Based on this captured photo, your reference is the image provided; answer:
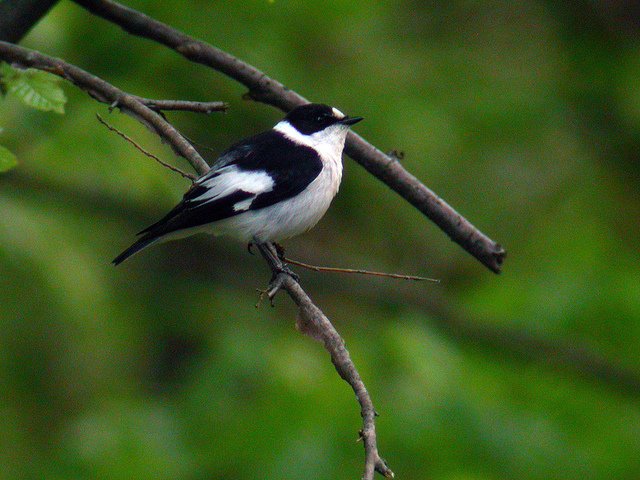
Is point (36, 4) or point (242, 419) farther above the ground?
point (36, 4)

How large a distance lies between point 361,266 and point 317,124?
3134mm

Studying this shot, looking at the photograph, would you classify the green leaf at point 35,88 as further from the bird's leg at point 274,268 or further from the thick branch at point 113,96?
the bird's leg at point 274,268

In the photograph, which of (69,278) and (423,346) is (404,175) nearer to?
(423,346)

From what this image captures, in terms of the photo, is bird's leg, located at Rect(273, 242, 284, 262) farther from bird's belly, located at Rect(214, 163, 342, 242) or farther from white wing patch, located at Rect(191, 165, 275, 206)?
white wing patch, located at Rect(191, 165, 275, 206)

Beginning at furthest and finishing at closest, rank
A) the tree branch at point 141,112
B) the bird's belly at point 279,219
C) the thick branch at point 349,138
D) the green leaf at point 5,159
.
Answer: the bird's belly at point 279,219, the thick branch at point 349,138, the tree branch at point 141,112, the green leaf at point 5,159

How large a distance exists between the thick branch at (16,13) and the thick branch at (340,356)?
1.47 meters

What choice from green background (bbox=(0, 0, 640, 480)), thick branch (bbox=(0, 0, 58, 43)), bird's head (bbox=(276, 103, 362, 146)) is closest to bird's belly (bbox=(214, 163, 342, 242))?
bird's head (bbox=(276, 103, 362, 146))

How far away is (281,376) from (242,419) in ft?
1.29

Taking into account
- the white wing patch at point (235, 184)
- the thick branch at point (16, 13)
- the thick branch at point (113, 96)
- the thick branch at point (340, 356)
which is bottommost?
the white wing patch at point (235, 184)

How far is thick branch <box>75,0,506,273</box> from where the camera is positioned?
11.9 ft

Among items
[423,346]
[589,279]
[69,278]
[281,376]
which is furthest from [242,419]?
[589,279]

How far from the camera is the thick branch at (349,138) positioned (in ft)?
11.9

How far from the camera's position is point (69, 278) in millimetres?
6629

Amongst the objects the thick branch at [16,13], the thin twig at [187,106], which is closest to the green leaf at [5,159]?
the thin twig at [187,106]
